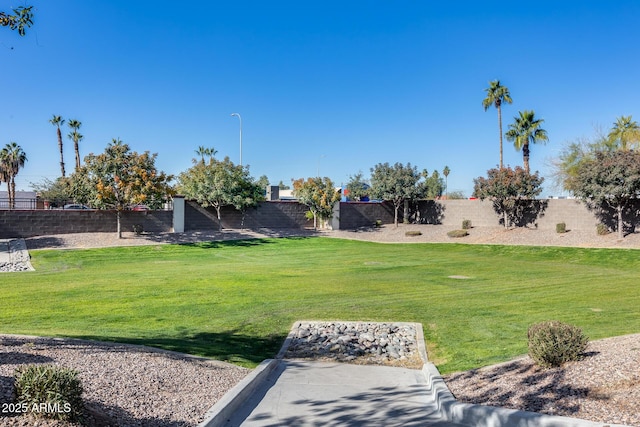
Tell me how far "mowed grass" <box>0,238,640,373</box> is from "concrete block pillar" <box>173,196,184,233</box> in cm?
743

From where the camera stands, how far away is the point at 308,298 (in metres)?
16.0

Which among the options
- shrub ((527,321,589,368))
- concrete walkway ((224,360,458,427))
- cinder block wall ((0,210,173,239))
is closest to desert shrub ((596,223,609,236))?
concrete walkway ((224,360,458,427))

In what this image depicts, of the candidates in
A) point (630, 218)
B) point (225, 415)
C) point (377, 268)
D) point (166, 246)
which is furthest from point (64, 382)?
point (630, 218)

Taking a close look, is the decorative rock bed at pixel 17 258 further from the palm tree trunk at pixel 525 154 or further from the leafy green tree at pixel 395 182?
the palm tree trunk at pixel 525 154

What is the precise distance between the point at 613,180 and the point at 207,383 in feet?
96.6

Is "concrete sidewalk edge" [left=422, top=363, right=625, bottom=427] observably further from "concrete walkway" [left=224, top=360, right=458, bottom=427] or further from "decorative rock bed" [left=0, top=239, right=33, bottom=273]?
"decorative rock bed" [left=0, top=239, right=33, bottom=273]

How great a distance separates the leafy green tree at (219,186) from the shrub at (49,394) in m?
32.7

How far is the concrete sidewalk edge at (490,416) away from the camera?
493 centimetres

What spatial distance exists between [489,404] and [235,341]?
599 cm

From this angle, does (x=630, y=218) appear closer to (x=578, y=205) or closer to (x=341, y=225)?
(x=578, y=205)

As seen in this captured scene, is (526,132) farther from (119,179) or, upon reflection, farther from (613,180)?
(119,179)

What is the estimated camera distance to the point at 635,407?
17.4 ft

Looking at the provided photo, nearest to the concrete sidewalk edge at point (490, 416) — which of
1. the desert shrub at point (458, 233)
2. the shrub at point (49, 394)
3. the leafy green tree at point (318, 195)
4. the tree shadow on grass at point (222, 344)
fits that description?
the tree shadow on grass at point (222, 344)

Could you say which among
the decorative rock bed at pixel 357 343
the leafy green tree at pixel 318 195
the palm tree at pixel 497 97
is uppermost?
the palm tree at pixel 497 97
